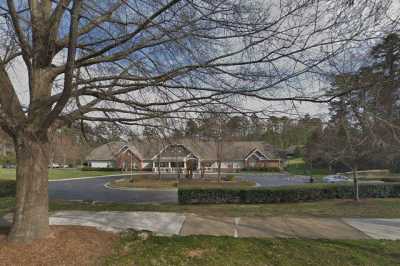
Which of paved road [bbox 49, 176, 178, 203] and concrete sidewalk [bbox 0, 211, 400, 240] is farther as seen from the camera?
paved road [bbox 49, 176, 178, 203]

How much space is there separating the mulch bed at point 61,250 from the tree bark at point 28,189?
0.21m

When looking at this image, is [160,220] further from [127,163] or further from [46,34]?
[127,163]

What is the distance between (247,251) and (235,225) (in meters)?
2.29

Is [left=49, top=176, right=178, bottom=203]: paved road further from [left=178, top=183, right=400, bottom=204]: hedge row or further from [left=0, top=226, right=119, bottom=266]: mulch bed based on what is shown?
[left=0, top=226, right=119, bottom=266]: mulch bed

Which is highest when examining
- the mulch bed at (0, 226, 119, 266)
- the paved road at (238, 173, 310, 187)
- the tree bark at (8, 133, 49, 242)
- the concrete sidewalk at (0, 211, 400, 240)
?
the tree bark at (8, 133, 49, 242)

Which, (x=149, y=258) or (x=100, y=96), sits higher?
(x=100, y=96)

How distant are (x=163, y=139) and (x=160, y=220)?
9.20 feet

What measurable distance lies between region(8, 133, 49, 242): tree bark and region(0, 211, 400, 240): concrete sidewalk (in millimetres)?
1782

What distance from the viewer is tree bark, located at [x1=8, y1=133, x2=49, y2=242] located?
16.2ft

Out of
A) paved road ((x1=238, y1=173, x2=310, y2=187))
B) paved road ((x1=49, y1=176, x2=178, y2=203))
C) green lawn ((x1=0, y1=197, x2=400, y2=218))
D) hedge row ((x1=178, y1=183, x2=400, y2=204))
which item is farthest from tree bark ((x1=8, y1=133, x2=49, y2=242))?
paved road ((x1=238, y1=173, x2=310, y2=187))

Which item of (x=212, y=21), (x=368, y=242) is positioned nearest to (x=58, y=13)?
(x=212, y=21)

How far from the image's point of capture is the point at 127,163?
51156 mm

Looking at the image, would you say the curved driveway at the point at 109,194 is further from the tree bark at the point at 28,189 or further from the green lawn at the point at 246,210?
the tree bark at the point at 28,189

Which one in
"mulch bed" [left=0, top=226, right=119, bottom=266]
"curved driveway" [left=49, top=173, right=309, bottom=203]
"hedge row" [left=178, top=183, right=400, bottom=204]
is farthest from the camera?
"curved driveway" [left=49, top=173, right=309, bottom=203]
